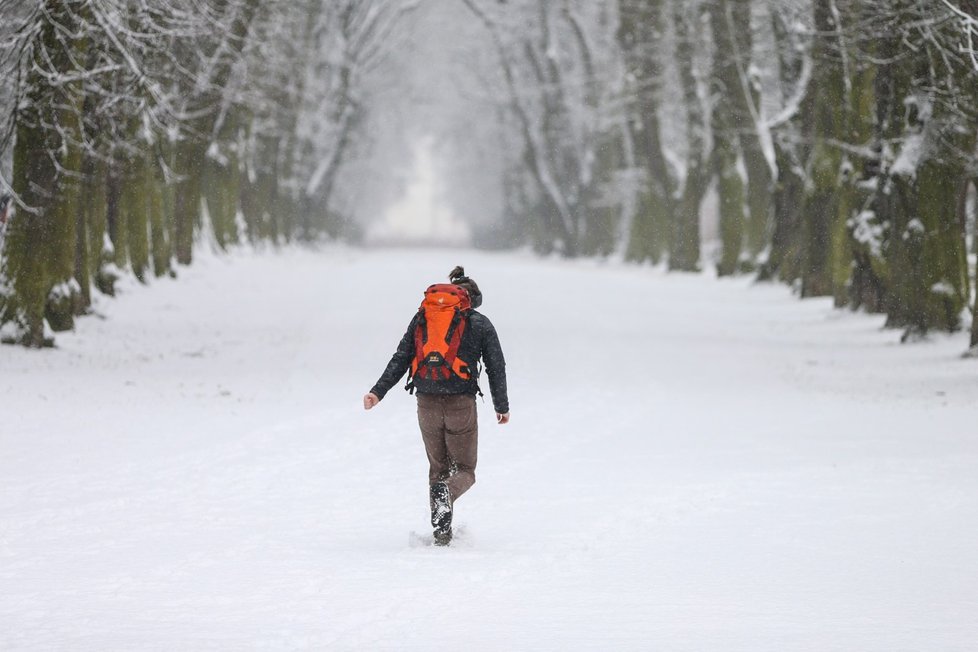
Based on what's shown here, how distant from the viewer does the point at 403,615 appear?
6.87 meters

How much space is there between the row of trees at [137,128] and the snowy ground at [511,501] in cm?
142

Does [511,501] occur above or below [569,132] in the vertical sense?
below

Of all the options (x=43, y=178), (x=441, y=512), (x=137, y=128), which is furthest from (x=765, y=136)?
(x=441, y=512)

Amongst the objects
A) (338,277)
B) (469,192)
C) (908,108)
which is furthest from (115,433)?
(469,192)

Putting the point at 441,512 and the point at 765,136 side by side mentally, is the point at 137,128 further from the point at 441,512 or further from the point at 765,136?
the point at 441,512

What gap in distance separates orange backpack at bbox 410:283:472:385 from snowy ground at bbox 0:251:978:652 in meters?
1.10

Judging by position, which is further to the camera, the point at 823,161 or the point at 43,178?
the point at 823,161

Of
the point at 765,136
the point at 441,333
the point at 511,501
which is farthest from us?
the point at 765,136

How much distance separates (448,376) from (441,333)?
0.92 ft

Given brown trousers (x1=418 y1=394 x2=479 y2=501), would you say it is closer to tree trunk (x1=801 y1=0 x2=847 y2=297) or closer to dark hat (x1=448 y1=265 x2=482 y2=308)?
dark hat (x1=448 y1=265 x2=482 y2=308)

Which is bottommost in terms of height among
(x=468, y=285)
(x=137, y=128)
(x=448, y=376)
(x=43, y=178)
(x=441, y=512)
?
(x=441, y=512)

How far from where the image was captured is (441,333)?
8.68 m

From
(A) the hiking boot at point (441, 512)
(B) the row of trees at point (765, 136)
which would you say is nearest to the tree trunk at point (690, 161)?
(B) the row of trees at point (765, 136)

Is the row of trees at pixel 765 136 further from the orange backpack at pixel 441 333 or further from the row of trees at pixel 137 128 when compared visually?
the orange backpack at pixel 441 333
